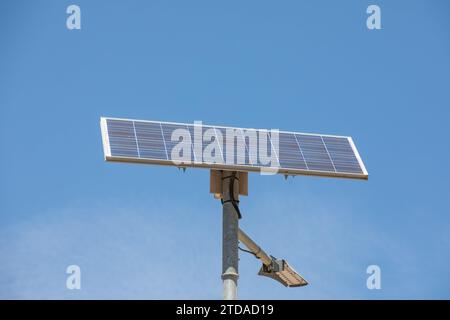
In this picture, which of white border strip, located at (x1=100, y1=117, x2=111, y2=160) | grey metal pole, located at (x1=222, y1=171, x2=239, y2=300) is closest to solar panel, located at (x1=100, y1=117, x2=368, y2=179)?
white border strip, located at (x1=100, y1=117, x2=111, y2=160)

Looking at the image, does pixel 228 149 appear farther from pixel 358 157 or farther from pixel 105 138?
pixel 358 157

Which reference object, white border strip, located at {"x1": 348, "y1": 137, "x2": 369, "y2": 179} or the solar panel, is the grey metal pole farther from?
white border strip, located at {"x1": 348, "y1": 137, "x2": 369, "y2": 179}

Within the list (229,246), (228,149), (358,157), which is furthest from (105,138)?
(358,157)

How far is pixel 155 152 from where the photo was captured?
36781 millimetres

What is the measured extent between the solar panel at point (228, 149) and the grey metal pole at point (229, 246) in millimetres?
1191

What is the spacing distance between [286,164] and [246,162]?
5.38ft

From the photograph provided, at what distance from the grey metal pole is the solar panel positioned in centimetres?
119

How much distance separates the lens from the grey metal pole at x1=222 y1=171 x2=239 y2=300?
109 ft

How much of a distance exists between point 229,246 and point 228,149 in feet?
14.8
